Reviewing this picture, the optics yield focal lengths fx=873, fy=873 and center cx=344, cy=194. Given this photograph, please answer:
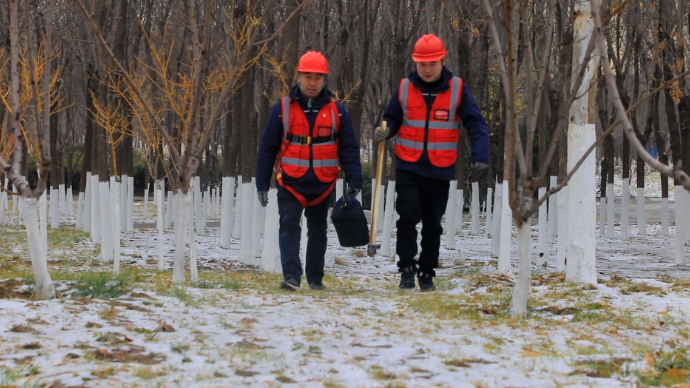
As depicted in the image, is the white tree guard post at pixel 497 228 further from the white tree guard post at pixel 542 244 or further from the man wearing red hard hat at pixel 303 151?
the man wearing red hard hat at pixel 303 151

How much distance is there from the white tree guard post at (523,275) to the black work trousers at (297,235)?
2291 millimetres

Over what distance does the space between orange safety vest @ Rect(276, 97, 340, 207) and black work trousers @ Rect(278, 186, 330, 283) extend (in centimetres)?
14

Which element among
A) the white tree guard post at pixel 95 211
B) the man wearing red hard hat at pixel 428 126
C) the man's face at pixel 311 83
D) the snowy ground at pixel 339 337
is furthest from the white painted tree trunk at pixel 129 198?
the man wearing red hard hat at pixel 428 126

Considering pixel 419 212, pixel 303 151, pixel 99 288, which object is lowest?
pixel 99 288

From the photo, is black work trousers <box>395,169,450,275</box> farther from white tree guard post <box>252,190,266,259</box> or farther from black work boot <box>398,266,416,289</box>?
white tree guard post <box>252,190,266,259</box>

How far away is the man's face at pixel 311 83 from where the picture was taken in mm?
7344

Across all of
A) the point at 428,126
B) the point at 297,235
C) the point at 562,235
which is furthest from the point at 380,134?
the point at 562,235

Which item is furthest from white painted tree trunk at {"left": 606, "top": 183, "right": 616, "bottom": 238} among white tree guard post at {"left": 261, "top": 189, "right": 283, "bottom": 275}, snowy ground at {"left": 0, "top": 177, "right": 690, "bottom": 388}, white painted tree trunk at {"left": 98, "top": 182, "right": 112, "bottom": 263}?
snowy ground at {"left": 0, "top": 177, "right": 690, "bottom": 388}

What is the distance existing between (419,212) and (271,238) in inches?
215

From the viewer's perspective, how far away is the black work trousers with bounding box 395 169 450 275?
7.45 metres

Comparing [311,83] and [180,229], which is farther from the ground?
[311,83]

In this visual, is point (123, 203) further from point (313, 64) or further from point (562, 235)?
point (313, 64)

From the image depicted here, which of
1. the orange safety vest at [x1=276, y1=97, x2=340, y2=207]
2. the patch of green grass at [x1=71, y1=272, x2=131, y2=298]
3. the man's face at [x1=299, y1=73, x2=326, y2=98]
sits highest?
the man's face at [x1=299, y1=73, x2=326, y2=98]

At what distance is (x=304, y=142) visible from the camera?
745 cm
